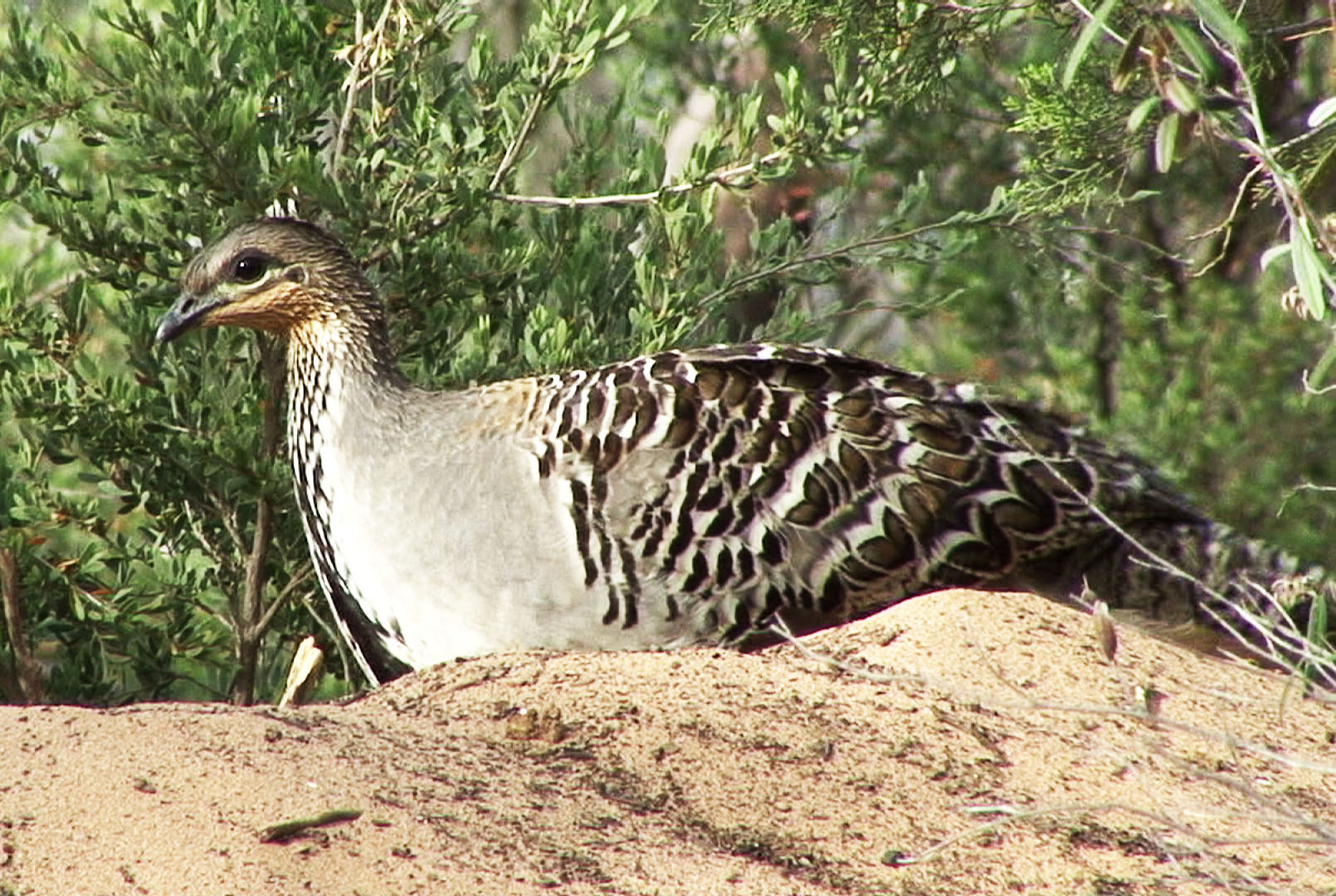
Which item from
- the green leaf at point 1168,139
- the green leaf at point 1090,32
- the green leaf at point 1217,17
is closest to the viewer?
the green leaf at point 1090,32

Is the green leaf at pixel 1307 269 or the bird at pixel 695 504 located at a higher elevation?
the green leaf at pixel 1307 269

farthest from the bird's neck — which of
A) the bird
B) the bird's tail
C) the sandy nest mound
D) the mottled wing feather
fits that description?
the bird's tail

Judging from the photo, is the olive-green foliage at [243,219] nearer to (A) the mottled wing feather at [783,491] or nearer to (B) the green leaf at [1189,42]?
(A) the mottled wing feather at [783,491]

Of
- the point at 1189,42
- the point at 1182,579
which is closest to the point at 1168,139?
the point at 1189,42

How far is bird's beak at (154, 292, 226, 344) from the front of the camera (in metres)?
5.71

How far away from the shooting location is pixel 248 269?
582 cm

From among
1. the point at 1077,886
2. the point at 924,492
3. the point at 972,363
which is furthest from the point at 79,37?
the point at 972,363

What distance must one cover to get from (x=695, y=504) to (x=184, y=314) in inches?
60.4

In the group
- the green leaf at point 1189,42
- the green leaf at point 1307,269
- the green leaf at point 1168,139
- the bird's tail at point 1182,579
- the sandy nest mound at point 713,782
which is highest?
the green leaf at point 1189,42

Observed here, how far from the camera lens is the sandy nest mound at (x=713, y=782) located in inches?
141

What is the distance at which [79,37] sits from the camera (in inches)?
233

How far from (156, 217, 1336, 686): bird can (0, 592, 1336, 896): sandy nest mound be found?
0.62 metres

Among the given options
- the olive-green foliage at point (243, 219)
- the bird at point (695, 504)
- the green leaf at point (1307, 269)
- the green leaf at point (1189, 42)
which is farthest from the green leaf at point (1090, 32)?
the olive-green foliage at point (243, 219)

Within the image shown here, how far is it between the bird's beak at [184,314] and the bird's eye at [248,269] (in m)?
0.09
